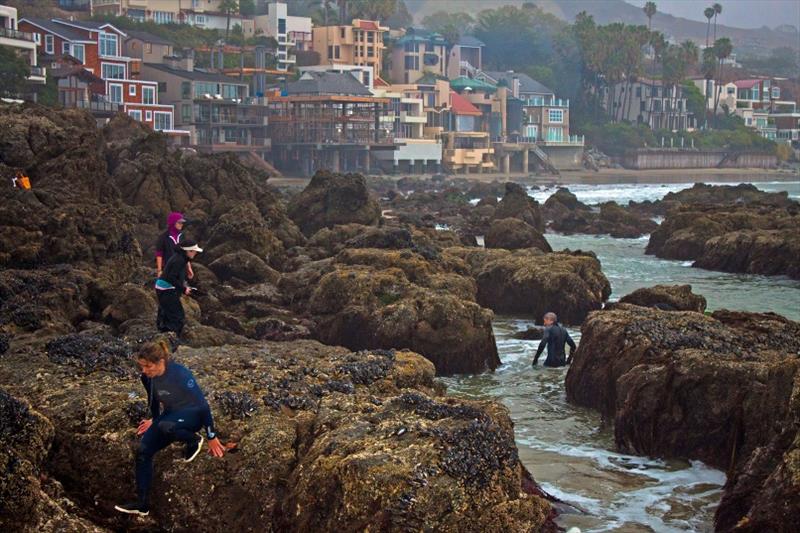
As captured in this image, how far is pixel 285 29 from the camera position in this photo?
13312 cm

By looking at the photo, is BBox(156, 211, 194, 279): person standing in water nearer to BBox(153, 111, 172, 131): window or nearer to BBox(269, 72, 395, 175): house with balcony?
BBox(153, 111, 172, 131): window

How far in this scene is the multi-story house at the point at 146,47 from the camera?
100562 mm

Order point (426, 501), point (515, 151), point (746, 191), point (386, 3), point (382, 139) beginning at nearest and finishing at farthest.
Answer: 1. point (426, 501)
2. point (746, 191)
3. point (382, 139)
4. point (515, 151)
5. point (386, 3)

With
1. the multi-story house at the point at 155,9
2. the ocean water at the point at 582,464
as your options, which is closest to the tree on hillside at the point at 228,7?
the multi-story house at the point at 155,9

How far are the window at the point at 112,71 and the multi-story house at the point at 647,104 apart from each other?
8535 centimetres

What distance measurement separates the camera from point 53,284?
1973 centimetres

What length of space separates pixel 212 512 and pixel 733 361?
772 centimetres

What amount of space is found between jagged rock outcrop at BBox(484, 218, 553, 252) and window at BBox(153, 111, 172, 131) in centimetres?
5101

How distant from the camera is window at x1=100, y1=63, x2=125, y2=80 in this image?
87875 millimetres

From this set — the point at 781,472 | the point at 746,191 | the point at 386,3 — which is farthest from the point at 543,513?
the point at 386,3

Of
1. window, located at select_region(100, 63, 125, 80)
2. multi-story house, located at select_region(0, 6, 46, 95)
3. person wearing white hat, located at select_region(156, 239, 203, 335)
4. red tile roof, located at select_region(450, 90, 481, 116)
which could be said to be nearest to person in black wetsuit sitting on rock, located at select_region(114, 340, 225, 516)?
person wearing white hat, located at select_region(156, 239, 203, 335)

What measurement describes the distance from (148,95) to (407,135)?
3693 cm

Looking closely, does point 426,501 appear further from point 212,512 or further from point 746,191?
point 746,191

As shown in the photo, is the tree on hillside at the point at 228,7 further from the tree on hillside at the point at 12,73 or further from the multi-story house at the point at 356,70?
the tree on hillside at the point at 12,73
